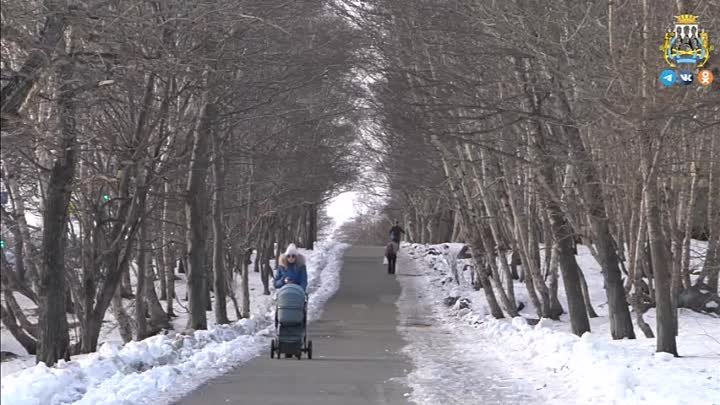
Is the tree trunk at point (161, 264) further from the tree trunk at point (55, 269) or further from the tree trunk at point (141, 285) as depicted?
the tree trunk at point (55, 269)

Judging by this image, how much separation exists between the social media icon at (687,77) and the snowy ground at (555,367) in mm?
3398

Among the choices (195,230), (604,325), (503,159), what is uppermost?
(503,159)

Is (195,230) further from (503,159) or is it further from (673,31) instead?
(673,31)

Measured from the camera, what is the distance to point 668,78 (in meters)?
12.2

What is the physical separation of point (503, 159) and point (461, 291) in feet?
50.7

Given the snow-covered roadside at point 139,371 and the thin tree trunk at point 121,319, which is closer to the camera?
the snow-covered roadside at point 139,371

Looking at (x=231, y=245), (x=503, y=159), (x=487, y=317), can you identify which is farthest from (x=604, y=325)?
(x=231, y=245)

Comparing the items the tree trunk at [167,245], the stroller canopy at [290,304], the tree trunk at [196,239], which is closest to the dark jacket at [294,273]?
the stroller canopy at [290,304]

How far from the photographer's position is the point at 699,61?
11438 mm

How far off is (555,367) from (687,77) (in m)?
4.79

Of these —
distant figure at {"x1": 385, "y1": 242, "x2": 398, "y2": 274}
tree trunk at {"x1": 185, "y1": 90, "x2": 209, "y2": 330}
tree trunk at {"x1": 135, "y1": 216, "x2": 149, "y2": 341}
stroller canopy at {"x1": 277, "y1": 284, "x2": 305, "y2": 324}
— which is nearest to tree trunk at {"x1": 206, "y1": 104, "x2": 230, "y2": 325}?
tree trunk at {"x1": 185, "y1": 90, "x2": 209, "y2": 330}

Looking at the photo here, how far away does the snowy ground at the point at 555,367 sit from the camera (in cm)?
1169

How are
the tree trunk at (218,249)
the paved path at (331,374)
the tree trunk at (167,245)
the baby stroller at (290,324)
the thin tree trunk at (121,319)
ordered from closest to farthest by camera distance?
the paved path at (331,374) → the baby stroller at (290,324) → the thin tree trunk at (121,319) → the tree trunk at (218,249) → the tree trunk at (167,245)

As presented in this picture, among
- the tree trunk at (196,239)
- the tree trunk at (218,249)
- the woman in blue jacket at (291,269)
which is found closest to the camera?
the woman in blue jacket at (291,269)
